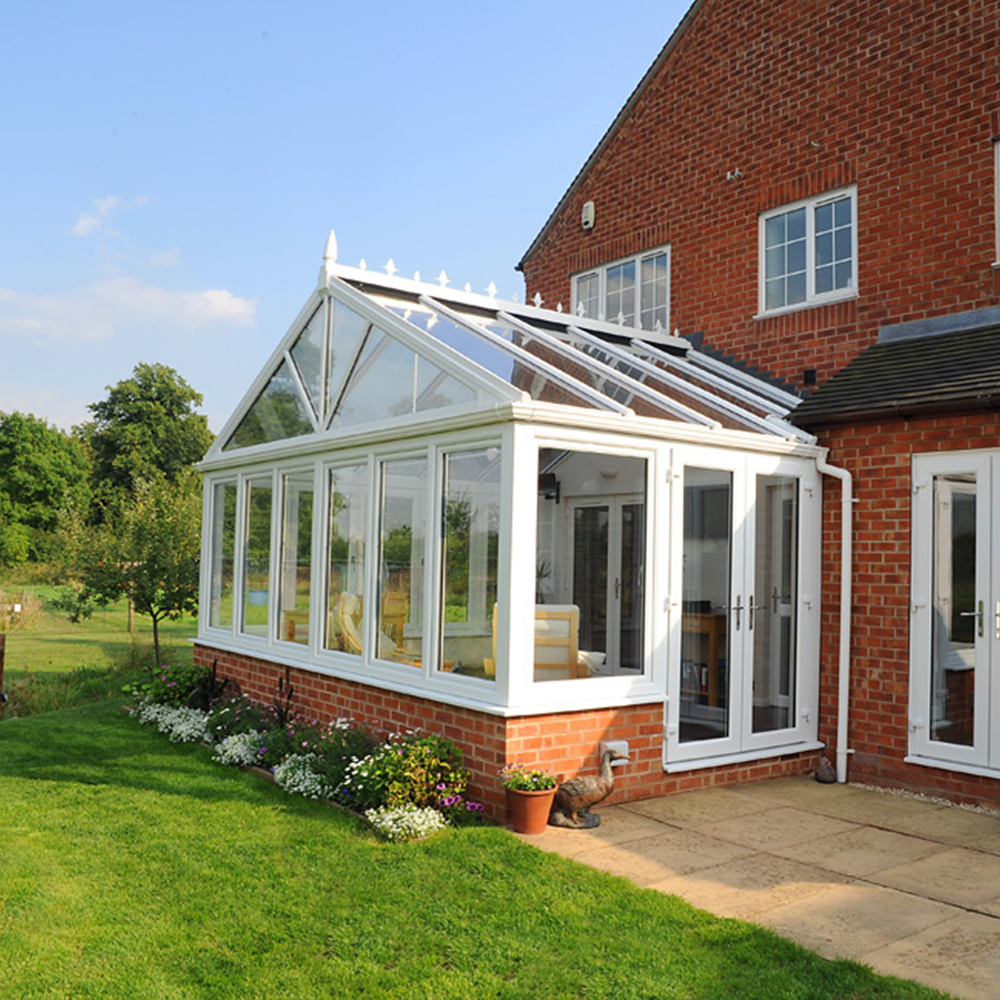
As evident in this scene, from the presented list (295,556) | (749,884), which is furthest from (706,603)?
(295,556)

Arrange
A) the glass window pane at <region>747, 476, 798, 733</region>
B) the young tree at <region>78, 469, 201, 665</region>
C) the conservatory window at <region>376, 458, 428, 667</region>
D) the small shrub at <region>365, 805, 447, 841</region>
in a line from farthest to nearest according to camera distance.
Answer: the young tree at <region>78, 469, 201, 665</region> < the glass window pane at <region>747, 476, 798, 733</region> < the conservatory window at <region>376, 458, 428, 667</region> < the small shrub at <region>365, 805, 447, 841</region>

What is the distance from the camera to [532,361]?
7402 millimetres

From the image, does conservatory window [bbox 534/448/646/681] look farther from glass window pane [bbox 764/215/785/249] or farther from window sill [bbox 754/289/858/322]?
glass window pane [bbox 764/215/785/249]

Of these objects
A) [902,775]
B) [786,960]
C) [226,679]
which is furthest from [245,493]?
[786,960]

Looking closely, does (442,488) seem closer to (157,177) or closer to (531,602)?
(531,602)

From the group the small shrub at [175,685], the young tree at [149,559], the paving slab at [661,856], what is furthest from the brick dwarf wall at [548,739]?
the young tree at [149,559]

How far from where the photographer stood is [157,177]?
17.2m

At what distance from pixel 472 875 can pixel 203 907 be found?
1385 millimetres

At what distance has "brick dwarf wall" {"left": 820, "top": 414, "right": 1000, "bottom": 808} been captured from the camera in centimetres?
730

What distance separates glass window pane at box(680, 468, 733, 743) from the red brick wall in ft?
8.47

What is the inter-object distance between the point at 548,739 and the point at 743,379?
190 inches

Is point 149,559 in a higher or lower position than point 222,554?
lower

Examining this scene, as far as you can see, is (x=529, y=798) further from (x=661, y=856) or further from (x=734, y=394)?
(x=734, y=394)

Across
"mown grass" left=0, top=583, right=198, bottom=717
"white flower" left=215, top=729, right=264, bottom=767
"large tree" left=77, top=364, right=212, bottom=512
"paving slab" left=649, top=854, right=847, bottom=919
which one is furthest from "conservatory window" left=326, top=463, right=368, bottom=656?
"large tree" left=77, top=364, right=212, bottom=512
